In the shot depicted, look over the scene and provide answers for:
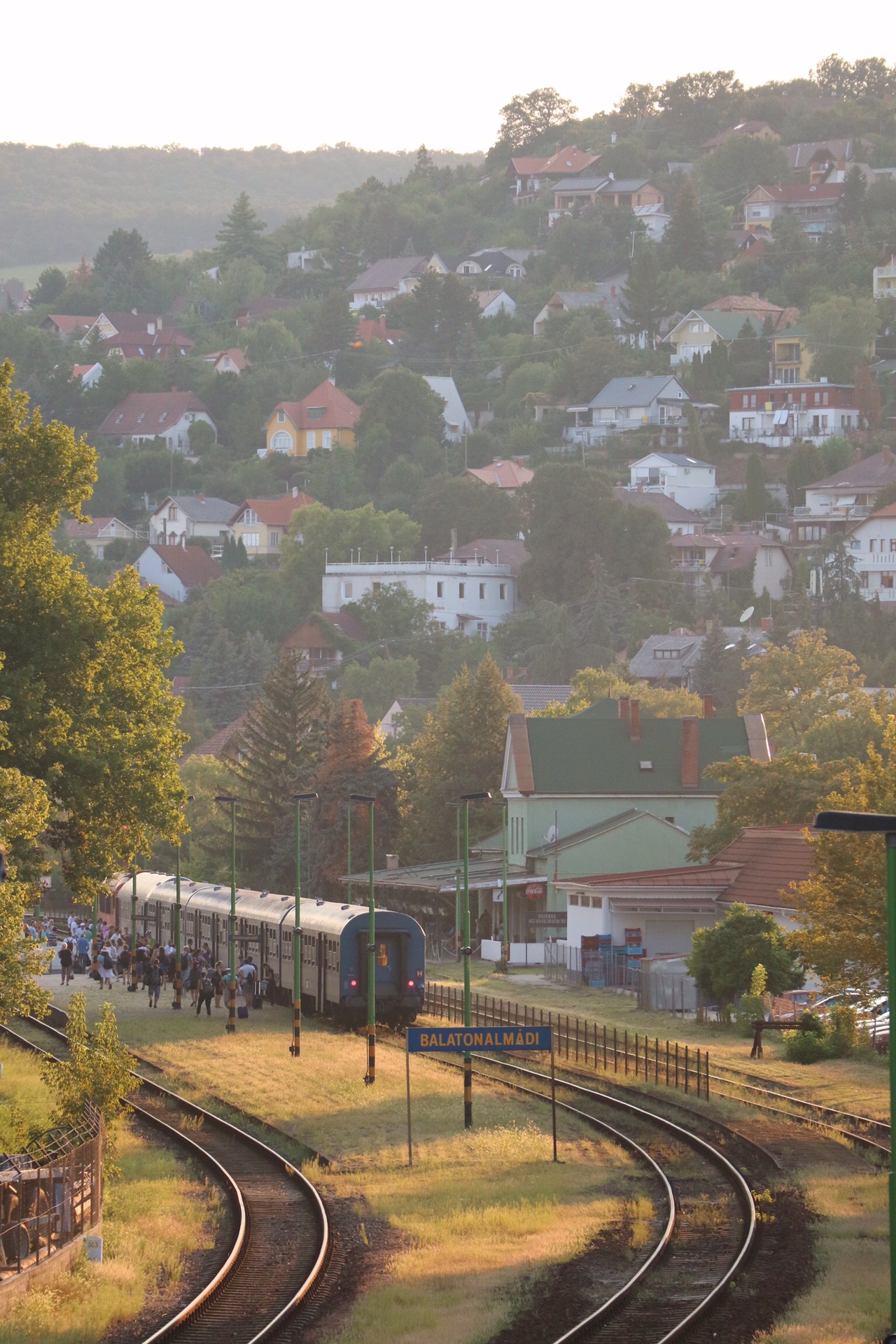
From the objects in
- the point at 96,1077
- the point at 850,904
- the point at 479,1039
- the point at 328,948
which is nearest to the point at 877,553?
the point at 328,948

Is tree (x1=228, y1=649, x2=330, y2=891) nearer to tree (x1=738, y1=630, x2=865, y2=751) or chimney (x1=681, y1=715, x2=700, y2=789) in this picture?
chimney (x1=681, y1=715, x2=700, y2=789)

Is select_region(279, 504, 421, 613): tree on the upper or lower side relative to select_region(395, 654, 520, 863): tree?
upper

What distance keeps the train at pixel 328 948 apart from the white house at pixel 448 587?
11921 cm

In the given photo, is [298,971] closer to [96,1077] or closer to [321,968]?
[321,968]

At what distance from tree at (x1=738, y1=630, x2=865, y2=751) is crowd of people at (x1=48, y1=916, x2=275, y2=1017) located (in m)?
50.8

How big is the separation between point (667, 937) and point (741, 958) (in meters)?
14.1

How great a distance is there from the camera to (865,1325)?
21406 mm

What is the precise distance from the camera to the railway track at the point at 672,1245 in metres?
21.8

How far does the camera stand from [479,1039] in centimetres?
3262

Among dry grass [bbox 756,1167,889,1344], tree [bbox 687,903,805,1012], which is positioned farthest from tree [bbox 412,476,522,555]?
dry grass [bbox 756,1167,889,1344]

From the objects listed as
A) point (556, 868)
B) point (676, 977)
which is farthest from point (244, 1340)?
point (556, 868)

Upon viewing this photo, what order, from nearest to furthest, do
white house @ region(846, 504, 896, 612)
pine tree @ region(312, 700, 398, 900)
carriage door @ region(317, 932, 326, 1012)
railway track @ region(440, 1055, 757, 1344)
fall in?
railway track @ region(440, 1055, 757, 1344), carriage door @ region(317, 932, 326, 1012), pine tree @ region(312, 700, 398, 900), white house @ region(846, 504, 896, 612)

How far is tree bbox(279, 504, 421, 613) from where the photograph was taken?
187250mm

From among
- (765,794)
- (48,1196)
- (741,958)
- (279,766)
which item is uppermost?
(279,766)
